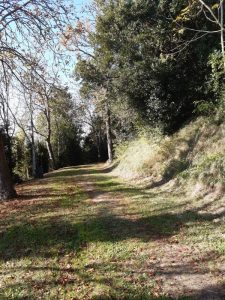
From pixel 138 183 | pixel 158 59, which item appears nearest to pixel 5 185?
pixel 138 183

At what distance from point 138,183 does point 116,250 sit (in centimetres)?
827

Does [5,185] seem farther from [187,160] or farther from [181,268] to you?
[181,268]

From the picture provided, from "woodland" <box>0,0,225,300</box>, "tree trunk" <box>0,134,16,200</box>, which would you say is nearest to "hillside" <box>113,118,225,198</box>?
"woodland" <box>0,0,225,300</box>

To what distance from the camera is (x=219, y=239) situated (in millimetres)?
7277

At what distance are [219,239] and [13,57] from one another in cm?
1049

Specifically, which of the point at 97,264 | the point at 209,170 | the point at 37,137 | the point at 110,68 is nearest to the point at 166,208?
the point at 209,170

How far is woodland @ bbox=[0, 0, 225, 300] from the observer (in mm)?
6332

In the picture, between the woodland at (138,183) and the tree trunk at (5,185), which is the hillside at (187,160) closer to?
the woodland at (138,183)

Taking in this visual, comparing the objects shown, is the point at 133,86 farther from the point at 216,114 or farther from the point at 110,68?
the point at 216,114

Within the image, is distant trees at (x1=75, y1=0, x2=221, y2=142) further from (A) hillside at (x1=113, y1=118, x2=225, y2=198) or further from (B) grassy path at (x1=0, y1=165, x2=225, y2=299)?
(B) grassy path at (x1=0, y1=165, x2=225, y2=299)

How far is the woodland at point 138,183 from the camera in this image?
6.33m

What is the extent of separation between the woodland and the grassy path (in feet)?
0.09

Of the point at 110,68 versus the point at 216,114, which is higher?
the point at 110,68

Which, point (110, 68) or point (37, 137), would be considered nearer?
point (110, 68)
